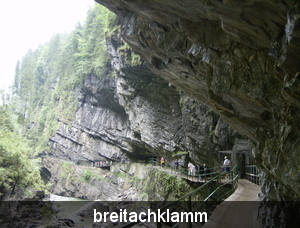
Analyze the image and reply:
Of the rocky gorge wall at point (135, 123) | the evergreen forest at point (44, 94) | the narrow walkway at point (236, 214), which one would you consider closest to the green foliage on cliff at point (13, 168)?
the evergreen forest at point (44, 94)

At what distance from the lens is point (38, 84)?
5181 centimetres

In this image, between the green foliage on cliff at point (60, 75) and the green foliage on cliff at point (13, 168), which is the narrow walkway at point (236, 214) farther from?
the green foliage on cliff at point (60, 75)

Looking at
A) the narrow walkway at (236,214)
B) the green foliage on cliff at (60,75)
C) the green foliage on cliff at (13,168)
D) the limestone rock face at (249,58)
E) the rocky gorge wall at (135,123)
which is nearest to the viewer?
the limestone rock face at (249,58)

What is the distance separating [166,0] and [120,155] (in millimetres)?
26344

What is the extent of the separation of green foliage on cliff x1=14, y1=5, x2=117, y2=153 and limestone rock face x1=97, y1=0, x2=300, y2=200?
1405 cm

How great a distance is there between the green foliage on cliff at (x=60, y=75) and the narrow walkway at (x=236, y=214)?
17680 millimetres

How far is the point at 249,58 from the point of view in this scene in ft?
19.5

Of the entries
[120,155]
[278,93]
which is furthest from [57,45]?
[278,93]

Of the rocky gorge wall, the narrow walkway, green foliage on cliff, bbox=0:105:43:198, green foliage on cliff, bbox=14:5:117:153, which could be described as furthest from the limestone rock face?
green foliage on cliff, bbox=14:5:117:153

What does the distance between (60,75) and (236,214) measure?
1669 inches

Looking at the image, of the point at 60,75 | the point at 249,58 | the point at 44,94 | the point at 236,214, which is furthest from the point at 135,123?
the point at 44,94

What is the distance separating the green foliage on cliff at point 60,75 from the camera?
31800 millimetres

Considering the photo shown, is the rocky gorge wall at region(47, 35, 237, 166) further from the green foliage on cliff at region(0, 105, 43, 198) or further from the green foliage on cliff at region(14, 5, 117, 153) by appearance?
the green foliage on cliff at region(0, 105, 43, 198)

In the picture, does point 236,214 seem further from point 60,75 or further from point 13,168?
point 60,75
